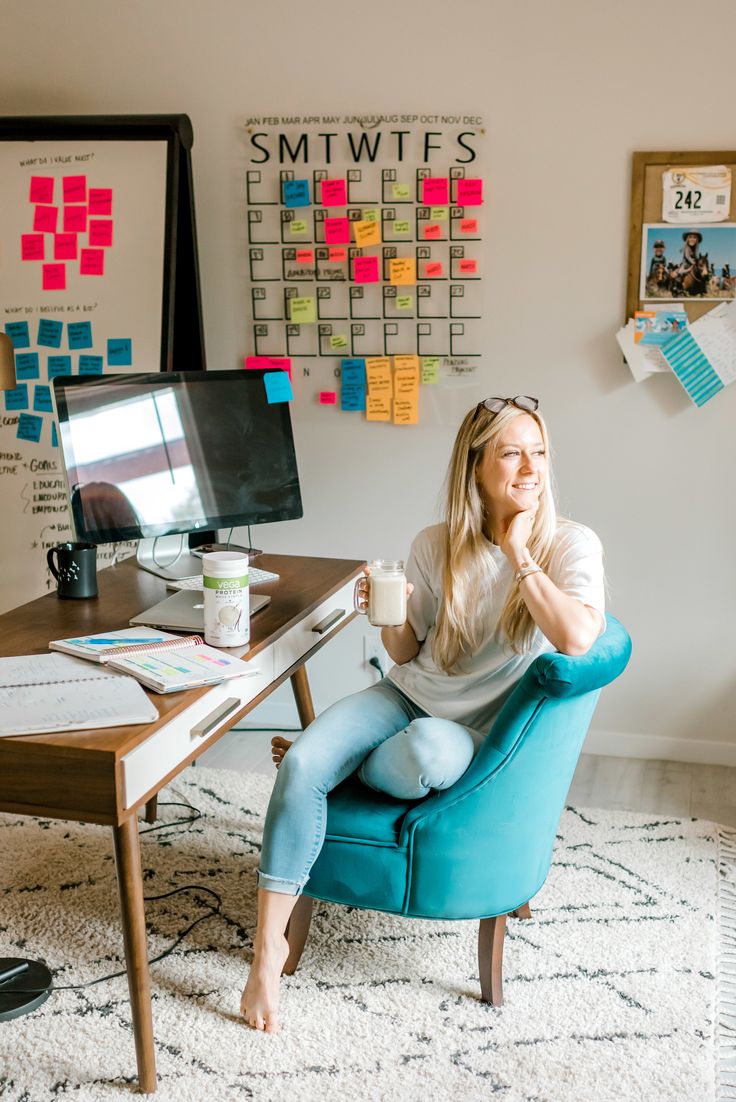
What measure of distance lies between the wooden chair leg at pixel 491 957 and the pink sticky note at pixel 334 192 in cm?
199

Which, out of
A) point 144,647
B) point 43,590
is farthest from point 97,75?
point 144,647

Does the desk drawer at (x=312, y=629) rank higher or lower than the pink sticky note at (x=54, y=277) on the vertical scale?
lower

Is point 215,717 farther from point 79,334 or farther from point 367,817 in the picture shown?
point 79,334

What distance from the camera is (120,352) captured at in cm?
302

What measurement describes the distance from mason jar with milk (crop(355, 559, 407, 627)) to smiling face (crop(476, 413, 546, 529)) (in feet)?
0.85

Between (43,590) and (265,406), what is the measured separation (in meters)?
1.11

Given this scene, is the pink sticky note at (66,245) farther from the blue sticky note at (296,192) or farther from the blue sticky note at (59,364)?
the blue sticky note at (296,192)

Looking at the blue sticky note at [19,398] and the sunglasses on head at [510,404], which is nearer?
the sunglasses on head at [510,404]

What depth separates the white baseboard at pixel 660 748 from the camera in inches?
122

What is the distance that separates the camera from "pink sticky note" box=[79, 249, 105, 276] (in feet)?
9.86

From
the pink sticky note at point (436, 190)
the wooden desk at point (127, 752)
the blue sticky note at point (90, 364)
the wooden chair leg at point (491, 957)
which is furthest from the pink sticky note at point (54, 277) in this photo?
the wooden chair leg at point (491, 957)

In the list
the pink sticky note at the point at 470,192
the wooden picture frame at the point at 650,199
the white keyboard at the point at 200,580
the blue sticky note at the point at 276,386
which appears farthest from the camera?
the pink sticky note at the point at 470,192

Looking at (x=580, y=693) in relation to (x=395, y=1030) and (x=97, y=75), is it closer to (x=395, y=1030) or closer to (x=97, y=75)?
(x=395, y=1030)

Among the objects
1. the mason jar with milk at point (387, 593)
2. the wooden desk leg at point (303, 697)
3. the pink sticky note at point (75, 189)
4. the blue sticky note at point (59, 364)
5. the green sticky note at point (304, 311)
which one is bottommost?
the wooden desk leg at point (303, 697)
